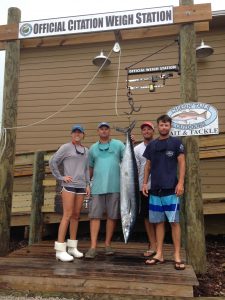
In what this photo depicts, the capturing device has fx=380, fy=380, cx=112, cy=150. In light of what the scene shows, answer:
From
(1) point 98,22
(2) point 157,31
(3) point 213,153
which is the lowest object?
(3) point 213,153

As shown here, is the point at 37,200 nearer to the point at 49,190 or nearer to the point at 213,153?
the point at 49,190

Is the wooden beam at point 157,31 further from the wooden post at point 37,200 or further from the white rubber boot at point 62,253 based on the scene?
the white rubber boot at point 62,253

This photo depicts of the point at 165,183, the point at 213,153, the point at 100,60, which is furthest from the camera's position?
the point at 100,60

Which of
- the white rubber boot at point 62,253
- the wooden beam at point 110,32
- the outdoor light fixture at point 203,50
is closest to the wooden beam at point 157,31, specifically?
the wooden beam at point 110,32

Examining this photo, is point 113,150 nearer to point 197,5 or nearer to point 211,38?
point 197,5

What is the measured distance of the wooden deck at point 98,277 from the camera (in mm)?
3678

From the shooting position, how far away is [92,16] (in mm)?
5707

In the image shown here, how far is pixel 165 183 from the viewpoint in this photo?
14.6ft

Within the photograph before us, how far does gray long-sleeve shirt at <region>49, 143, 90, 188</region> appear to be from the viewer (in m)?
4.92

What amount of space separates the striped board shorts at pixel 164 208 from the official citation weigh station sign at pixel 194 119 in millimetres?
1136

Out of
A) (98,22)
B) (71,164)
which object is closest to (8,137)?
(71,164)

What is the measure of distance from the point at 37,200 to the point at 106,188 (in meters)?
2.03

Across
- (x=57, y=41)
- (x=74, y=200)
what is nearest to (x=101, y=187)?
(x=74, y=200)

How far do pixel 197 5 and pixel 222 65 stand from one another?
3.52 m
